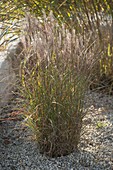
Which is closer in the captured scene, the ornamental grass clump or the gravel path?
the ornamental grass clump

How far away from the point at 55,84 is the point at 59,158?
0.56 metres

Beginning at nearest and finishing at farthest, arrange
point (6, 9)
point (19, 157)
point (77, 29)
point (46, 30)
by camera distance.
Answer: point (46, 30), point (19, 157), point (6, 9), point (77, 29)

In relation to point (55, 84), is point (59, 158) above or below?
below

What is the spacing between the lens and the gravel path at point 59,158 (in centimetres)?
285

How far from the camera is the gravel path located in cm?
285

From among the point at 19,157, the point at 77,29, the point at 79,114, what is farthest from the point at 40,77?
the point at 77,29

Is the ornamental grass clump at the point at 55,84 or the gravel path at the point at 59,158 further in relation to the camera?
the gravel path at the point at 59,158

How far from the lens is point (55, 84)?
8.81 feet

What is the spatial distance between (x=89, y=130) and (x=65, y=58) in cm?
84

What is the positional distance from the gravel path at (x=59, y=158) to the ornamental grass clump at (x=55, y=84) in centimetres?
13

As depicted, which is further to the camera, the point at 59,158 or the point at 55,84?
the point at 59,158

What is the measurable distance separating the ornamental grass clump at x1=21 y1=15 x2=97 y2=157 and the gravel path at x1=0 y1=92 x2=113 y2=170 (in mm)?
126

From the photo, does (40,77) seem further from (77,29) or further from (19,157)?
(77,29)

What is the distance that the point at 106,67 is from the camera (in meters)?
4.62
